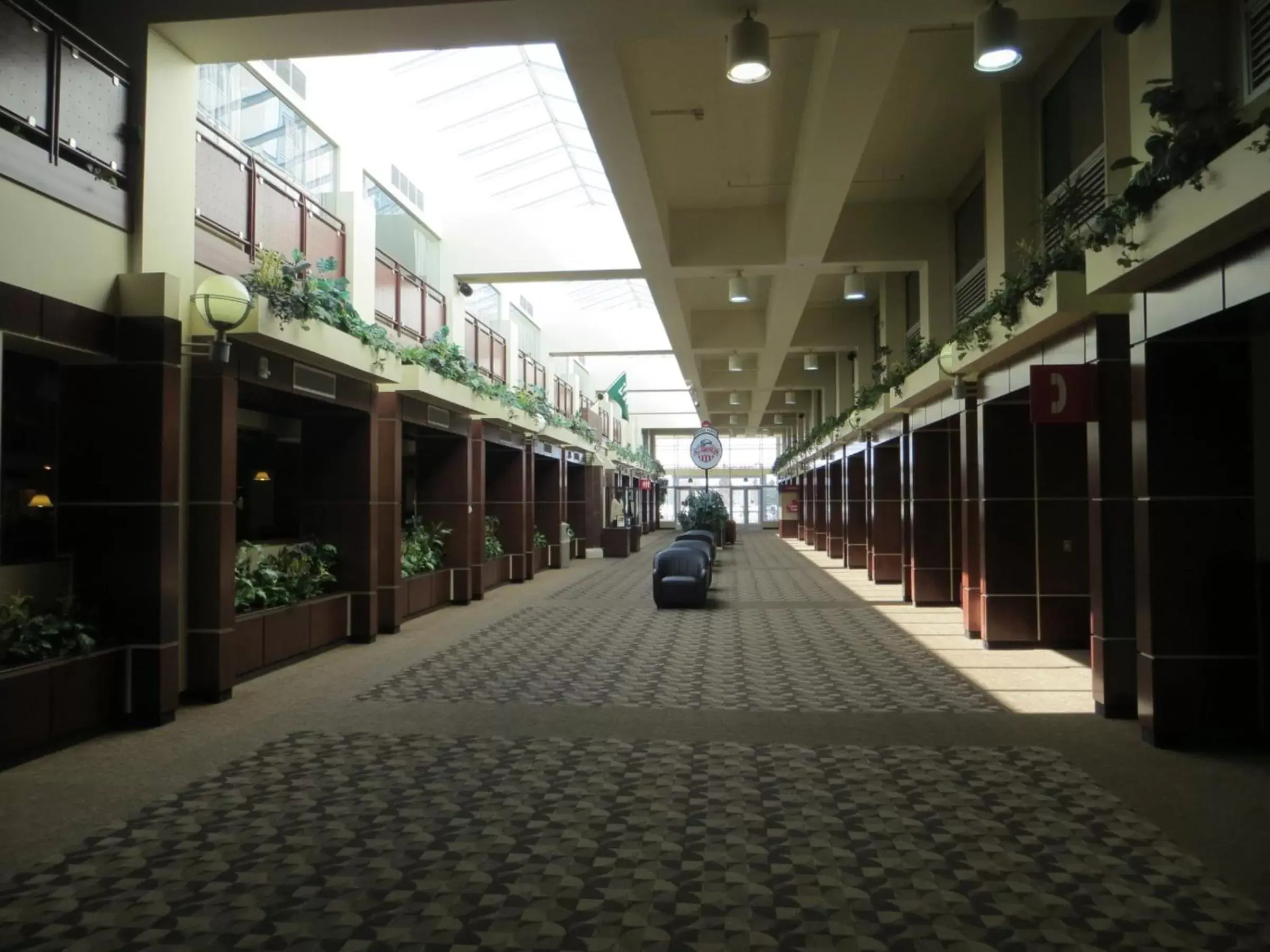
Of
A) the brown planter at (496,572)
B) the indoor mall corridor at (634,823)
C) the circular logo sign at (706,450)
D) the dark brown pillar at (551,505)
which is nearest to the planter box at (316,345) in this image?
the indoor mall corridor at (634,823)

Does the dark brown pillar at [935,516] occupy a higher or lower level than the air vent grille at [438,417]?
lower

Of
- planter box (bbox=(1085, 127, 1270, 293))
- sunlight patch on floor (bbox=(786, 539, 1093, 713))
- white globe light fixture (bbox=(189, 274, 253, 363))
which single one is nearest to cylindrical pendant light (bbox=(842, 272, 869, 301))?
sunlight patch on floor (bbox=(786, 539, 1093, 713))

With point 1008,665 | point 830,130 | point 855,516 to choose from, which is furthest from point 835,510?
point 830,130

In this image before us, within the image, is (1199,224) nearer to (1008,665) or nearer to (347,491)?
(1008,665)

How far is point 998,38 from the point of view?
5.45 m

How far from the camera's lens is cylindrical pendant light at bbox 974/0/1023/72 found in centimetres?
545

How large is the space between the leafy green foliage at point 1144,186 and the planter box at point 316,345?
5.80m

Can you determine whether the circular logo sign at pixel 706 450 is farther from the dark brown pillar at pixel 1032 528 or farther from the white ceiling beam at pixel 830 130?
the dark brown pillar at pixel 1032 528

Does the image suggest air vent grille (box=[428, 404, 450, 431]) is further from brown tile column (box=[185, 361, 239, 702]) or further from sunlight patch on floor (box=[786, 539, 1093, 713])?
sunlight patch on floor (box=[786, 539, 1093, 713])

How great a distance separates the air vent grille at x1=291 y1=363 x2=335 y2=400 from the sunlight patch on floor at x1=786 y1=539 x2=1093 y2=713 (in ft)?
21.0

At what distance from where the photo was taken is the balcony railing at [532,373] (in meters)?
20.0

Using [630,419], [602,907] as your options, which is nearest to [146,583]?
[602,907]

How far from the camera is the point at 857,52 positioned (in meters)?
6.43

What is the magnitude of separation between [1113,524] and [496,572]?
1150cm
